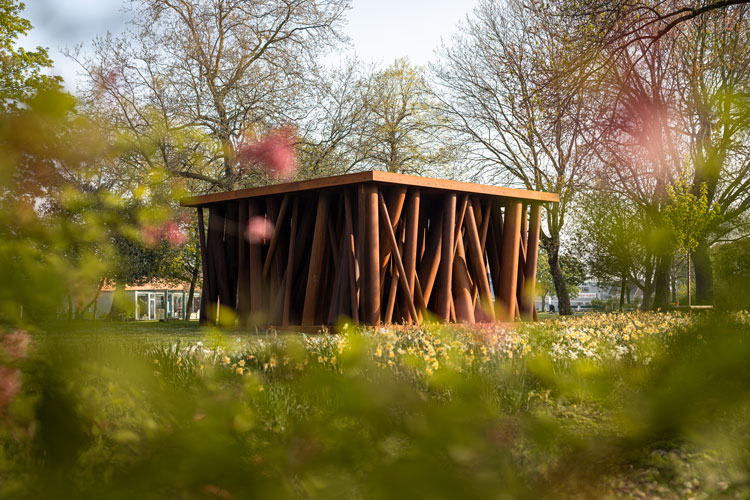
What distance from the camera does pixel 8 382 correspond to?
2.07 m

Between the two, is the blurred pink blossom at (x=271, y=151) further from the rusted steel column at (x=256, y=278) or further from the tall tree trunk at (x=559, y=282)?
the tall tree trunk at (x=559, y=282)

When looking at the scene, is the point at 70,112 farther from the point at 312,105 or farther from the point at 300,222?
the point at 312,105

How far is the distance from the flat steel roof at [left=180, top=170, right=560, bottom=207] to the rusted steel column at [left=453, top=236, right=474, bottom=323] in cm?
97

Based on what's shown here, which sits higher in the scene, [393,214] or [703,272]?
[393,214]

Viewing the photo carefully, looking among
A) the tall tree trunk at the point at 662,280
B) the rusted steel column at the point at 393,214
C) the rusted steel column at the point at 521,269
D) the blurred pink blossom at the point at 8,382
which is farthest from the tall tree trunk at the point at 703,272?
the blurred pink blossom at the point at 8,382

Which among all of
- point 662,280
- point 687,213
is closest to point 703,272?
point 662,280

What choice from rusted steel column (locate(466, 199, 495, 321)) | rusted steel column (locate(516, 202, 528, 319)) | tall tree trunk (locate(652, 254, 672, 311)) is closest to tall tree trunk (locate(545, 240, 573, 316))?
tall tree trunk (locate(652, 254, 672, 311))

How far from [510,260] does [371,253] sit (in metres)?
3.28

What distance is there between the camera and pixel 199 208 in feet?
42.7

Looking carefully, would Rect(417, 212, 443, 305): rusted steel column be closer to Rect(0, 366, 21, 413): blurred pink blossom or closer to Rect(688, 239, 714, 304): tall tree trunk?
Rect(0, 366, 21, 413): blurred pink blossom

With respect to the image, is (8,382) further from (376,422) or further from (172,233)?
(172,233)

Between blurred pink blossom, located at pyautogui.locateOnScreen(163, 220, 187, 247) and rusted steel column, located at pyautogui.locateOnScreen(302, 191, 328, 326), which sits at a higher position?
blurred pink blossom, located at pyautogui.locateOnScreen(163, 220, 187, 247)

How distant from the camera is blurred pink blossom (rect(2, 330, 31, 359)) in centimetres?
193

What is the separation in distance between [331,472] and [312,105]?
1797 centimetres
